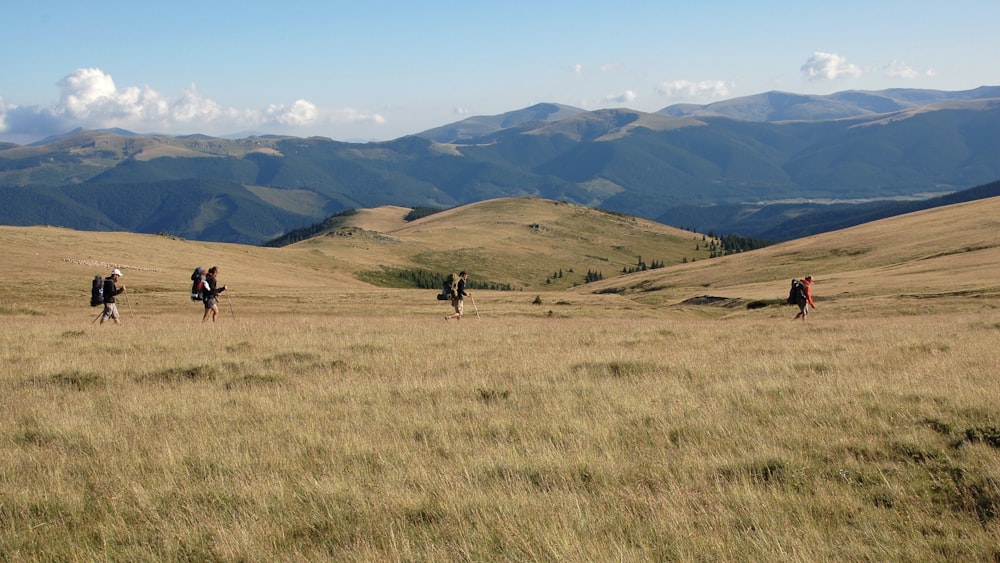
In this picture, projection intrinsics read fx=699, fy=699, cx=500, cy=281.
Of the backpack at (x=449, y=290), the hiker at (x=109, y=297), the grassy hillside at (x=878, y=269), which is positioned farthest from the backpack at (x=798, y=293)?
the hiker at (x=109, y=297)

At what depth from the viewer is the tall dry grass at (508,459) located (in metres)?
6.30

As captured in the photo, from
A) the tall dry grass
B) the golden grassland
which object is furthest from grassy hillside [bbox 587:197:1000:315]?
the tall dry grass

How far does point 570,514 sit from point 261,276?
8424 cm

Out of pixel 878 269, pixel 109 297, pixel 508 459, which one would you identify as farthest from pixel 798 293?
pixel 878 269

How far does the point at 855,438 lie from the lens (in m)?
8.65

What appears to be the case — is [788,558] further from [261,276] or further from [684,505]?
[261,276]

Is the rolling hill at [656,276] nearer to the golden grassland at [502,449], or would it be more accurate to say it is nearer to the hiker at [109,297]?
the hiker at [109,297]

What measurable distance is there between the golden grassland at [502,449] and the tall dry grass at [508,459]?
3 cm

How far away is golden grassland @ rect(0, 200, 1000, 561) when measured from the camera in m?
6.34

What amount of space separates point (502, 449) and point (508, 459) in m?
0.39

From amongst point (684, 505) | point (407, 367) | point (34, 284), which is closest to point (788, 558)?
point (684, 505)

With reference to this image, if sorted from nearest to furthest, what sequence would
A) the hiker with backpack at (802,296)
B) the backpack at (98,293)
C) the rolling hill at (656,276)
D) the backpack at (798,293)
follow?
the backpack at (98,293), the hiker with backpack at (802,296), the backpack at (798,293), the rolling hill at (656,276)

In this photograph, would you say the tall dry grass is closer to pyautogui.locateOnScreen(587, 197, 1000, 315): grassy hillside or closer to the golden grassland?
the golden grassland

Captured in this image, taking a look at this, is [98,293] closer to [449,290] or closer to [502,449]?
[449,290]
